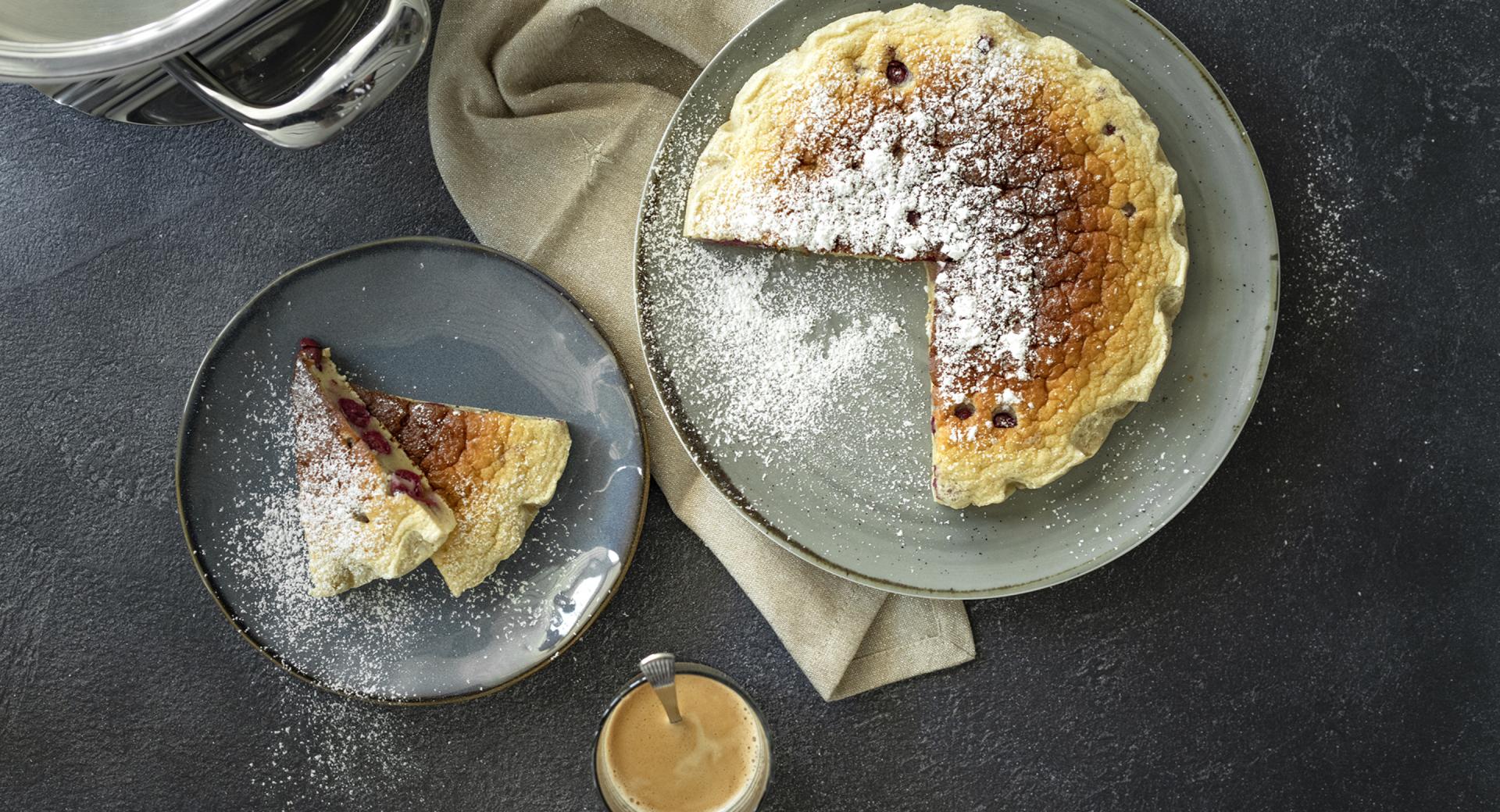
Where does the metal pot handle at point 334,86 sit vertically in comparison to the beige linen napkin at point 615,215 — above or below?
above

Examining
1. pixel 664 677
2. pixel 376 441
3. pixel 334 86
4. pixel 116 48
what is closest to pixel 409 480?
pixel 376 441

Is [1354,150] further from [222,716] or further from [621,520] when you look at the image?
[222,716]

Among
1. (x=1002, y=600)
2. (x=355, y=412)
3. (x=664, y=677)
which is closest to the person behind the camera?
(x=664, y=677)

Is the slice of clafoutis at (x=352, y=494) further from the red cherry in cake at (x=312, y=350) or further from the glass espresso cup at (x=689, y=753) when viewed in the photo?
the glass espresso cup at (x=689, y=753)

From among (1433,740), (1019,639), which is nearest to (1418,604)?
(1433,740)

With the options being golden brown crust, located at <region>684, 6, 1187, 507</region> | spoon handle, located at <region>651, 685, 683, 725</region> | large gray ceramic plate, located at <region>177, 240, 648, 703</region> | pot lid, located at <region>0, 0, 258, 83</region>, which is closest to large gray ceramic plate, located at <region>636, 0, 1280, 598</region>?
golden brown crust, located at <region>684, 6, 1187, 507</region>

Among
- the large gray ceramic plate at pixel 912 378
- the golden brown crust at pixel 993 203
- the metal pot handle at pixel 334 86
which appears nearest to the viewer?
the metal pot handle at pixel 334 86

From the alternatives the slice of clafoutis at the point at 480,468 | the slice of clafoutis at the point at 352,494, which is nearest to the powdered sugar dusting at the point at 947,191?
the slice of clafoutis at the point at 480,468

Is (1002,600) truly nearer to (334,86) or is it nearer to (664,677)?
(664,677)
